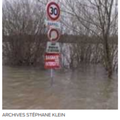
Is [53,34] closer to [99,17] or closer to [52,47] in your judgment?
[52,47]

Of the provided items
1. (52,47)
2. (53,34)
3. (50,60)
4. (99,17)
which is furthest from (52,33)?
(99,17)

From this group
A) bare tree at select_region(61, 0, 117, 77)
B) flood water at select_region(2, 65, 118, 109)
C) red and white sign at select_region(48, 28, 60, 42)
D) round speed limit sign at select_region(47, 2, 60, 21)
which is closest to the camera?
flood water at select_region(2, 65, 118, 109)

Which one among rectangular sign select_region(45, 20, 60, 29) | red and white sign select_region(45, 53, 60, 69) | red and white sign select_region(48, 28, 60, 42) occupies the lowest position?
red and white sign select_region(45, 53, 60, 69)

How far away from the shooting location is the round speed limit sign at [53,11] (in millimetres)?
7109

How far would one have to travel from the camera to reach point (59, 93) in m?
6.90

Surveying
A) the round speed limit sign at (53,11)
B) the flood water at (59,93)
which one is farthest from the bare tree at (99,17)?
the round speed limit sign at (53,11)

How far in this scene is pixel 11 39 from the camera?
12.6 m

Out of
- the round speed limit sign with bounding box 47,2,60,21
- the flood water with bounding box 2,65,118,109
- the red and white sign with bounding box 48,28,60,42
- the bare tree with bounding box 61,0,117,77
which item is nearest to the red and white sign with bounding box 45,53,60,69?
the red and white sign with bounding box 48,28,60,42

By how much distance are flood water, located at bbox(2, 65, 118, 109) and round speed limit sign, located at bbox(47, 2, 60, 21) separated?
210cm

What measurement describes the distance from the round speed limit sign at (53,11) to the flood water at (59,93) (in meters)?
2.10

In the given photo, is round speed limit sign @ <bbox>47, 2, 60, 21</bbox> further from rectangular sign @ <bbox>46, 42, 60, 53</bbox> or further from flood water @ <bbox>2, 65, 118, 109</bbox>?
flood water @ <bbox>2, 65, 118, 109</bbox>

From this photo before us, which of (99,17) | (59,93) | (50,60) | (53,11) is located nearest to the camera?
(59,93)

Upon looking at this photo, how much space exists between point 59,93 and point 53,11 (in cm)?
236

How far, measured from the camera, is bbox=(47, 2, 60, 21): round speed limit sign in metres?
7.11
